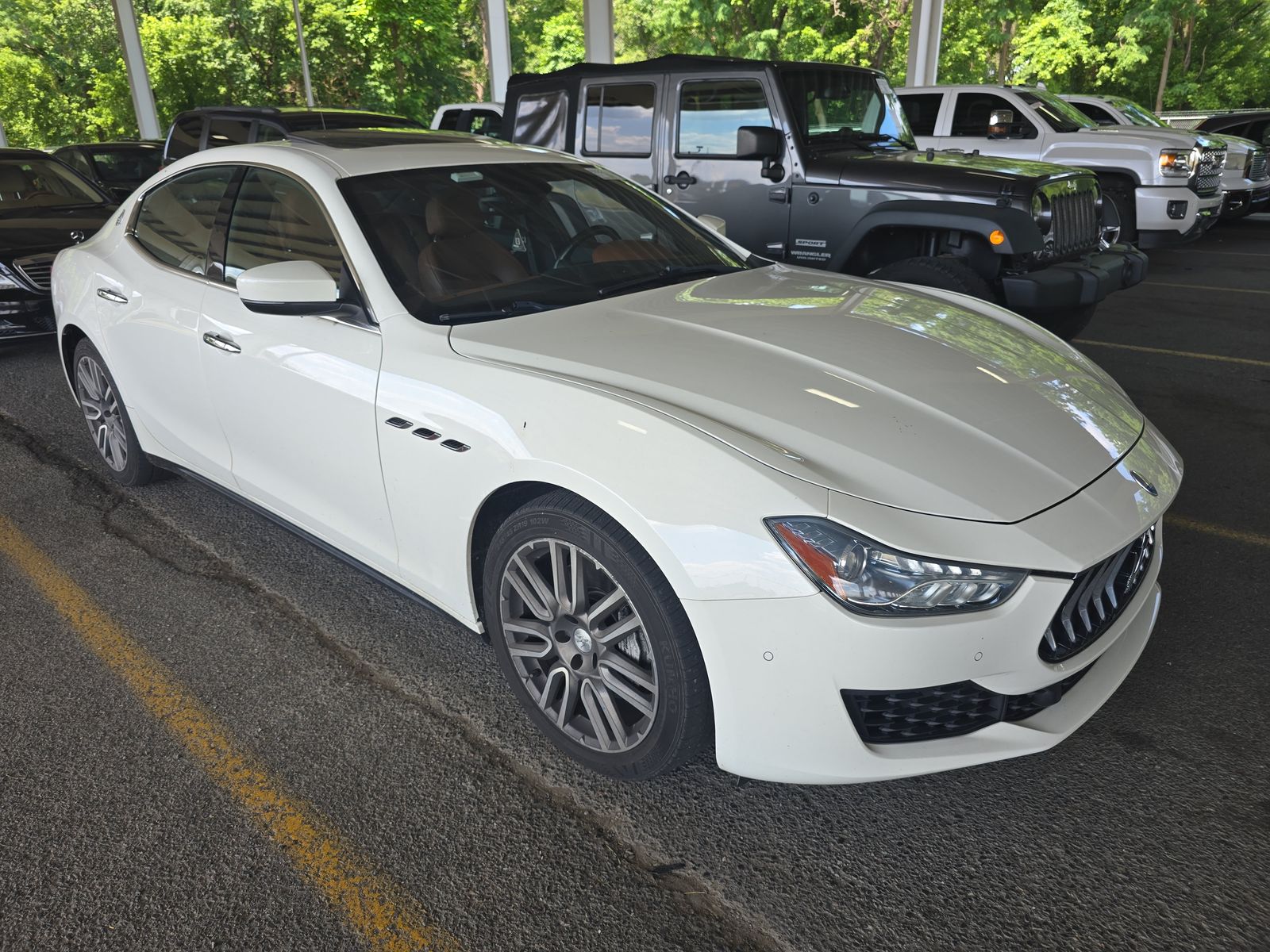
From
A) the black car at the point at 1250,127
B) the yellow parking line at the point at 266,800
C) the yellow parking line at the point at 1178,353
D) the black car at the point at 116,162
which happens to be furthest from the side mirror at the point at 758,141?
the black car at the point at 1250,127

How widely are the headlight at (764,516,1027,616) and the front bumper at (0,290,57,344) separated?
22.0ft

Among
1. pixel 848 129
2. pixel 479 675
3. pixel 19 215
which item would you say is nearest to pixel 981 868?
pixel 479 675

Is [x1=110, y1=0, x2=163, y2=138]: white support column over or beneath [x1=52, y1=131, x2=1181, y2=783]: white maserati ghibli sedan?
over

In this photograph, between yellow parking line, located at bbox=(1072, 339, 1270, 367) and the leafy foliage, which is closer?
yellow parking line, located at bbox=(1072, 339, 1270, 367)

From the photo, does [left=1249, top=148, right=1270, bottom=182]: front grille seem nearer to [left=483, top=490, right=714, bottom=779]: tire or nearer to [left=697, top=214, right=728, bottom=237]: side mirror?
[left=697, top=214, right=728, bottom=237]: side mirror

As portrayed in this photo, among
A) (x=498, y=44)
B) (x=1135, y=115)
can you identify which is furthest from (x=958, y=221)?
(x=498, y=44)

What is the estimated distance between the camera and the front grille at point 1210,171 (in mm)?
10219

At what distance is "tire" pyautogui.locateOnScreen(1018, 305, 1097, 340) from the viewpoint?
5672 millimetres

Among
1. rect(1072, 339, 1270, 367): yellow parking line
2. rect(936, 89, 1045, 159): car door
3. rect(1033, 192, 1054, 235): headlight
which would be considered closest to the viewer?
rect(1033, 192, 1054, 235): headlight

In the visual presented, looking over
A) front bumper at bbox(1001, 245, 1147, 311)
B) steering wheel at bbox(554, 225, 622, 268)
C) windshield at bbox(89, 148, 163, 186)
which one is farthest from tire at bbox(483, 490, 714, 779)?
windshield at bbox(89, 148, 163, 186)

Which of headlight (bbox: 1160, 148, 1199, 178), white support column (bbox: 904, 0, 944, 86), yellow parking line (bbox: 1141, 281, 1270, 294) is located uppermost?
white support column (bbox: 904, 0, 944, 86)

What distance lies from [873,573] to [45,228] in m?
7.76

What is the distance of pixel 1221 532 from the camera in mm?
3781

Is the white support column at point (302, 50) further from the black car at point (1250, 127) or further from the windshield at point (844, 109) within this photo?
the black car at point (1250, 127)
